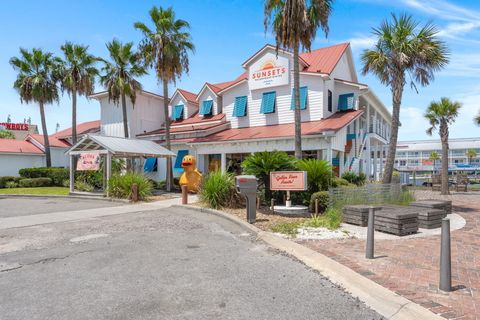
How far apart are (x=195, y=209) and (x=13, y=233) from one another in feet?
18.6

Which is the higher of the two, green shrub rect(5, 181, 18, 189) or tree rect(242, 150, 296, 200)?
tree rect(242, 150, 296, 200)

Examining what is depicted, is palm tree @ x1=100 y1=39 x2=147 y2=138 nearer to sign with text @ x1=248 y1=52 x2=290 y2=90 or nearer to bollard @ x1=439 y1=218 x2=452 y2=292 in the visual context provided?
sign with text @ x1=248 y1=52 x2=290 y2=90

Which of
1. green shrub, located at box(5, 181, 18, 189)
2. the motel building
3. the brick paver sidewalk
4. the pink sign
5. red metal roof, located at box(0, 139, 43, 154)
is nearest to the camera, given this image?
the brick paver sidewalk

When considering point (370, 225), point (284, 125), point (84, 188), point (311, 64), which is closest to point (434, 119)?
point (311, 64)

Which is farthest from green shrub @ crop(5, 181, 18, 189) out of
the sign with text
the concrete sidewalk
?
the sign with text

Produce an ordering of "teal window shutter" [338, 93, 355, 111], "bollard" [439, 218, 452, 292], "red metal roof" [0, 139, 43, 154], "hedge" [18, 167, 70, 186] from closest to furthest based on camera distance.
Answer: "bollard" [439, 218, 452, 292], "teal window shutter" [338, 93, 355, 111], "hedge" [18, 167, 70, 186], "red metal roof" [0, 139, 43, 154]

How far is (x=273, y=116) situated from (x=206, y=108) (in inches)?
237

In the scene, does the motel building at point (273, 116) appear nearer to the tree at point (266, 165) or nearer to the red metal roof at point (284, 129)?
the red metal roof at point (284, 129)

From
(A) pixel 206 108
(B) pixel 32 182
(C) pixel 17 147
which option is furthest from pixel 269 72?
(C) pixel 17 147

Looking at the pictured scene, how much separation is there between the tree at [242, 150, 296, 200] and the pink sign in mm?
9296

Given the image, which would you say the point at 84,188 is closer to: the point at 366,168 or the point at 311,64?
the point at 311,64

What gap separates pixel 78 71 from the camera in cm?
2808

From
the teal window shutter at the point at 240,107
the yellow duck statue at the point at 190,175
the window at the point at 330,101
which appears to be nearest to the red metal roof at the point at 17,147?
the yellow duck statue at the point at 190,175

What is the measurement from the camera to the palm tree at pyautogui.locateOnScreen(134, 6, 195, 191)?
68.2 ft
